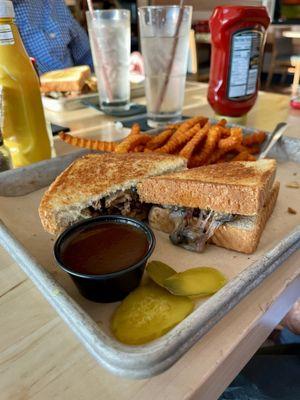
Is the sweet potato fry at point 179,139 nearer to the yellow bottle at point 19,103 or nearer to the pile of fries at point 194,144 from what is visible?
the pile of fries at point 194,144

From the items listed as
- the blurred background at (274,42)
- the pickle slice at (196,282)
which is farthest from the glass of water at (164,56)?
the blurred background at (274,42)

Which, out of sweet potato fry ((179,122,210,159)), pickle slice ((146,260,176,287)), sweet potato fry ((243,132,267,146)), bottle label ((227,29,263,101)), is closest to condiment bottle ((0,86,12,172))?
sweet potato fry ((179,122,210,159))

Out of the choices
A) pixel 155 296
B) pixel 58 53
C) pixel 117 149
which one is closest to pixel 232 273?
pixel 155 296

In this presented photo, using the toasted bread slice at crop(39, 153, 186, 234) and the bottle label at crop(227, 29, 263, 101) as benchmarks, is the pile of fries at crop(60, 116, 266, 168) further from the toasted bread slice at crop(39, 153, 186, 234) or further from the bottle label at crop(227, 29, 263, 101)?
the bottle label at crop(227, 29, 263, 101)

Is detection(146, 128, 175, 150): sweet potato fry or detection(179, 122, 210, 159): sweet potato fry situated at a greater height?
detection(179, 122, 210, 159): sweet potato fry

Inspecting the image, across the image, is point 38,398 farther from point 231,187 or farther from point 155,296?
point 231,187

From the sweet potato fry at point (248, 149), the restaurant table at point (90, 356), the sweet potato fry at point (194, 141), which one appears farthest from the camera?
the sweet potato fry at point (248, 149)

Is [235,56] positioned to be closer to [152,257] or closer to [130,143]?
[130,143]
